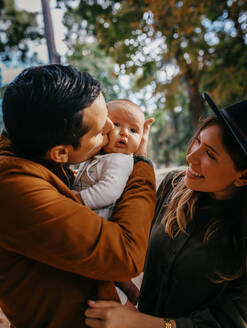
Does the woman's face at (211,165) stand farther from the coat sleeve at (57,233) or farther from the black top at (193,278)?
the coat sleeve at (57,233)

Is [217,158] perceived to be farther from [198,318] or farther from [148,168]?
[198,318]

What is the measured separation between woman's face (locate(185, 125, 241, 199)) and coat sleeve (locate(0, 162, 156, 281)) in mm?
689

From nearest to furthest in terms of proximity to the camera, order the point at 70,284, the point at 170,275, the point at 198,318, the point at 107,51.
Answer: the point at 70,284 → the point at 198,318 → the point at 170,275 → the point at 107,51

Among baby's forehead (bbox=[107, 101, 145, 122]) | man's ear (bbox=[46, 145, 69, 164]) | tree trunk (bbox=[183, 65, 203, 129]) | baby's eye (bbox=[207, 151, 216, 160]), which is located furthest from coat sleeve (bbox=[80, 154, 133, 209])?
tree trunk (bbox=[183, 65, 203, 129])

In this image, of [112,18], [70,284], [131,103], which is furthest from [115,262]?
[112,18]

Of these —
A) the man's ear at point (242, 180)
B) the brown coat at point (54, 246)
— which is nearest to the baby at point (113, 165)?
the brown coat at point (54, 246)

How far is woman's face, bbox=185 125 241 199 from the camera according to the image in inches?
54.2

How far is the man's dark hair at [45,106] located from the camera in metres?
0.88

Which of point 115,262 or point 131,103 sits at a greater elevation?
point 131,103

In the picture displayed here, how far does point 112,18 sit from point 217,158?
484 centimetres

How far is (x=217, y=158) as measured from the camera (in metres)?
1.38

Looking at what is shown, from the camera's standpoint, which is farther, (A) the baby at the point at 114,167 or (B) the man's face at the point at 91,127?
(A) the baby at the point at 114,167

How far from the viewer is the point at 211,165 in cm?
140

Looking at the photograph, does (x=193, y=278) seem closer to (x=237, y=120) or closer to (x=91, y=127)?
(x=237, y=120)
